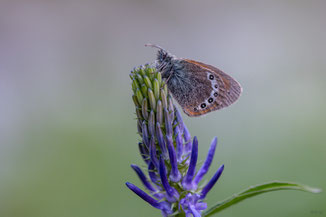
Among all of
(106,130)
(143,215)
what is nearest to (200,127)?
(106,130)

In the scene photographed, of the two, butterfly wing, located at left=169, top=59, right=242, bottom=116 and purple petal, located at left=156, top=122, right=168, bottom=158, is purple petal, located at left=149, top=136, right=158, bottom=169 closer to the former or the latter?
purple petal, located at left=156, top=122, right=168, bottom=158

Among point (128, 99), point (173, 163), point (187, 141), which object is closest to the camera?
point (173, 163)

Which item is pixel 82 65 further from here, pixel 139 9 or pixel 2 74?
pixel 139 9

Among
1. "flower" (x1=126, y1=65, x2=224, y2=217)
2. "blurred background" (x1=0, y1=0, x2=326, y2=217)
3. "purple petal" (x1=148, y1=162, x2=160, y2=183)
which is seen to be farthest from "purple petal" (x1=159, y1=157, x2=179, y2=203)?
"blurred background" (x1=0, y1=0, x2=326, y2=217)

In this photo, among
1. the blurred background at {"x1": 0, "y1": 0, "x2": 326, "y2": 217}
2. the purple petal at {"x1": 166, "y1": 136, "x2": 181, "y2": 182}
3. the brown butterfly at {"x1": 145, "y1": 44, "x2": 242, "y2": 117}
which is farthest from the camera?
the blurred background at {"x1": 0, "y1": 0, "x2": 326, "y2": 217}

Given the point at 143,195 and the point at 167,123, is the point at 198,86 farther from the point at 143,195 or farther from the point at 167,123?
the point at 143,195

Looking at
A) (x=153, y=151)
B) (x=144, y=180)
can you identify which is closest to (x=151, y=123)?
(x=153, y=151)

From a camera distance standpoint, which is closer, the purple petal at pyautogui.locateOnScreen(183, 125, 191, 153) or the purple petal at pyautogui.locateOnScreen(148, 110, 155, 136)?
the purple petal at pyautogui.locateOnScreen(148, 110, 155, 136)
